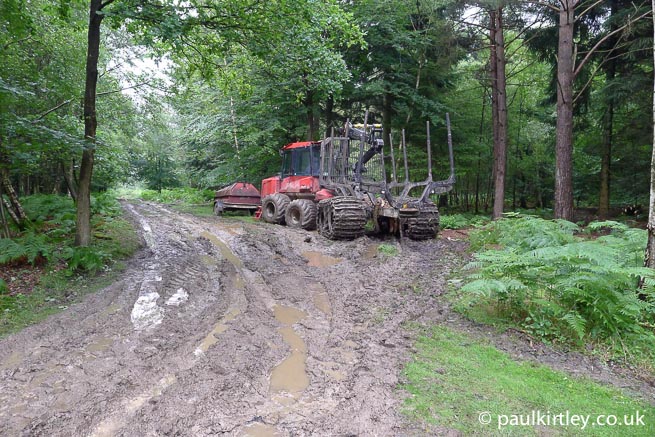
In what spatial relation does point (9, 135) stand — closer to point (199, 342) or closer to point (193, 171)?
point (199, 342)

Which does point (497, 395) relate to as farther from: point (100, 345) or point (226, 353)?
point (100, 345)

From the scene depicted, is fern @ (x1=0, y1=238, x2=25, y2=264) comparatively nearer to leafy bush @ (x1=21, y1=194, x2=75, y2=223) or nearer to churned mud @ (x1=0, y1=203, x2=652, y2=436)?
churned mud @ (x1=0, y1=203, x2=652, y2=436)

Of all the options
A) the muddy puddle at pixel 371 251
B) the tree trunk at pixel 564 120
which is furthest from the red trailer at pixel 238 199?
the tree trunk at pixel 564 120

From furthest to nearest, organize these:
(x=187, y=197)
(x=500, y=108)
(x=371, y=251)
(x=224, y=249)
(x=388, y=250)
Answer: (x=187, y=197) < (x=500, y=108) < (x=224, y=249) < (x=371, y=251) < (x=388, y=250)

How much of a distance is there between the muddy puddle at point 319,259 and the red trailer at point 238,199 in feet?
26.0

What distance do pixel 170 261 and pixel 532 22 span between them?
44.5ft

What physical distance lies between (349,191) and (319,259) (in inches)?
121

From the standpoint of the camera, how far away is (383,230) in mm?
10039

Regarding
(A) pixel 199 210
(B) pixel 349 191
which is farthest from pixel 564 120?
→ (A) pixel 199 210

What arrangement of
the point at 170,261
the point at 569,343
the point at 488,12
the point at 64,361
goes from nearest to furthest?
the point at 64,361 < the point at 569,343 < the point at 170,261 < the point at 488,12

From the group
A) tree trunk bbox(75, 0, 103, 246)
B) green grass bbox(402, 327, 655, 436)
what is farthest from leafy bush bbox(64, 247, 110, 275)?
green grass bbox(402, 327, 655, 436)

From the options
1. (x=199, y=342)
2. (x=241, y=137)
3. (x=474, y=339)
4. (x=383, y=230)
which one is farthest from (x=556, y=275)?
(x=241, y=137)

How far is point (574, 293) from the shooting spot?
387 centimetres

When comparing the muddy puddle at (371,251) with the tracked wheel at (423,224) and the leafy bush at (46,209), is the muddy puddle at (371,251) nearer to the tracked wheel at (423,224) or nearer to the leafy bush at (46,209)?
the tracked wheel at (423,224)
